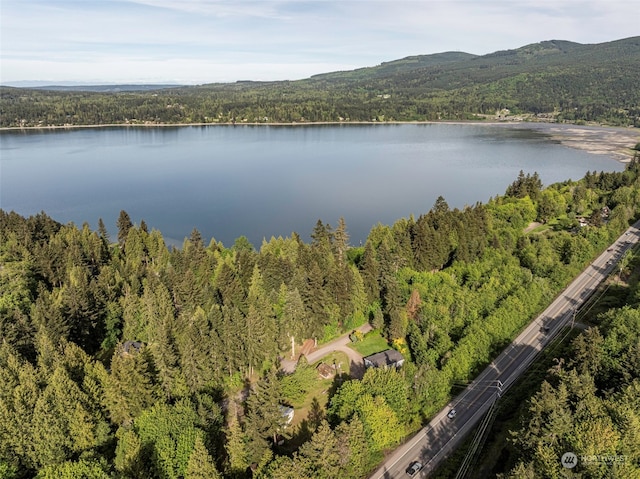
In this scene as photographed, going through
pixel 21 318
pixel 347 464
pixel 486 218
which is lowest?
pixel 347 464

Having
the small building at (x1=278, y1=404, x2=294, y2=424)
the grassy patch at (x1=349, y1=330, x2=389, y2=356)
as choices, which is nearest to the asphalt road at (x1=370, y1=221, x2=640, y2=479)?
the small building at (x1=278, y1=404, x2=294, y2=424)

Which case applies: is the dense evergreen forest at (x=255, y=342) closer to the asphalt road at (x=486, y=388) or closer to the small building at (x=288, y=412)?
the small building at (x=288, y=412)

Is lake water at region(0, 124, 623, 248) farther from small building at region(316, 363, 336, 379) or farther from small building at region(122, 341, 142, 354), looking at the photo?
small building at region(316, 363, 336, 379)

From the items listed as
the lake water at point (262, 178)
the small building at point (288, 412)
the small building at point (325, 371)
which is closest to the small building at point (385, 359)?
the small building at point (325, 371)

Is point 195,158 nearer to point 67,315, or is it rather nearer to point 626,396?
point 67,315

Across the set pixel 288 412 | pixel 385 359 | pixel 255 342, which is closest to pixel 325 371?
pixel 385 359

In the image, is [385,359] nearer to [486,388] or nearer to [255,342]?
[486,388]

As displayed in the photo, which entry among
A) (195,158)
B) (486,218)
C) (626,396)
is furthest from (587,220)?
(195,158)

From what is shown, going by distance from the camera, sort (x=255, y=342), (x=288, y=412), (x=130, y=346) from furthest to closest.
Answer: (x=130, y=346) < (x=255, y=342) < (x=288, y=412)
